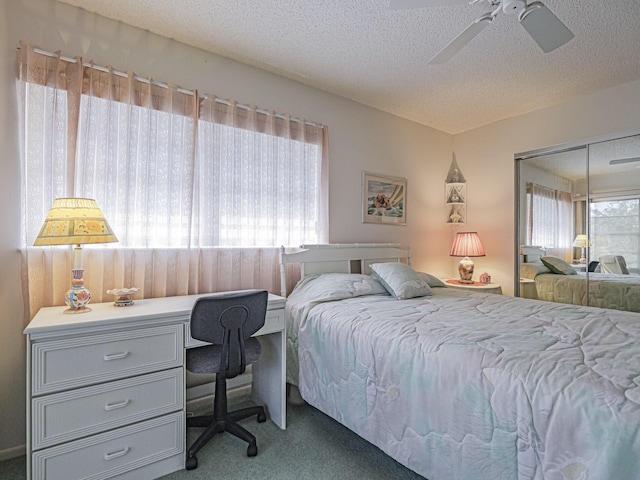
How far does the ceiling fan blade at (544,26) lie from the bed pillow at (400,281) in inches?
65.3

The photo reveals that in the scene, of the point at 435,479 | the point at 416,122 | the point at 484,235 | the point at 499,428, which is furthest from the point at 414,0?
the point at 484,235

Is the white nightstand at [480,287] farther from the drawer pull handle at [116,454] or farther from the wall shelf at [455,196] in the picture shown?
the drawer pull handle at [116,454]

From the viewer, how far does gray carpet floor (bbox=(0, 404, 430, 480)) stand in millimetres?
1702

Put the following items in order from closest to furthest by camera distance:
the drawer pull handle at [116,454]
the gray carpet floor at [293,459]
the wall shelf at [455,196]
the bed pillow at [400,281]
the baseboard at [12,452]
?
the drawer pull handle at [116,454] → the gray carpet floor at [293,459] → the baseboard at [12,452] → the bed pillow at [400,281] → the wall shelf at [455,196]

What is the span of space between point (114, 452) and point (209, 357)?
57 centimetres

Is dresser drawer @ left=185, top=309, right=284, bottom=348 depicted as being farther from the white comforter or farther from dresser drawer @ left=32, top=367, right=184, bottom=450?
dresser drawer @ left=32, top=367, right=184, bottom=450

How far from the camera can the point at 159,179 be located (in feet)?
7.36

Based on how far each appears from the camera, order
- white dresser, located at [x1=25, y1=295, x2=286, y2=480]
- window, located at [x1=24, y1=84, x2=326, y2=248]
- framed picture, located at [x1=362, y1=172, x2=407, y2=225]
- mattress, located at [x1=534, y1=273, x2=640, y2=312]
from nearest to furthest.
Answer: white dresser, located at [x1=25, y1=295, x2=286, y2=480] → window, located at [x1=24, y1=84, x2=326, y2=248] → mattress, located at [x1=534, y1=273, x2=640, y2=312] → framed picture, located at [x1=362, y1=172, x2=407, y2=225]

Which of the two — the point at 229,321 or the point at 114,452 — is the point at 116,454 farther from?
the point at 229,321

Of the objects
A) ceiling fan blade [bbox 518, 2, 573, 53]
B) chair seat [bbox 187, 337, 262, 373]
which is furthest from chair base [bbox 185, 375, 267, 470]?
ceiling fan blade [bbox 518, 2, 573, 53]

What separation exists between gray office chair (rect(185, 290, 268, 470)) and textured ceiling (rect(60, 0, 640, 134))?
5.66 ft

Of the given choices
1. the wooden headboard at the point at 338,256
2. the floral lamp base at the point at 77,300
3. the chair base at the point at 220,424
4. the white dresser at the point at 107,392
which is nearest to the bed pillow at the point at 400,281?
the wooden headboard at the point at 338,256

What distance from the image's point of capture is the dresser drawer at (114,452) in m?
1.45

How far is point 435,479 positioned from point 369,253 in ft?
6.85
